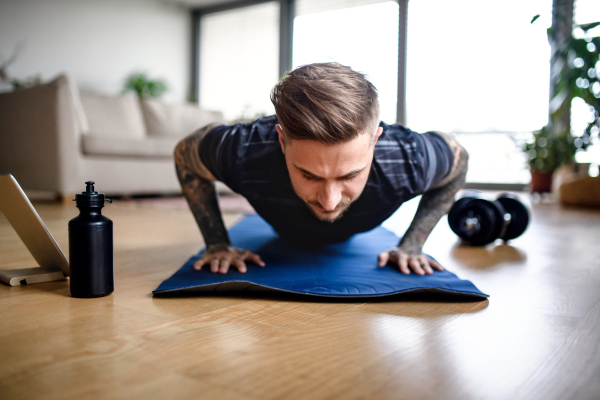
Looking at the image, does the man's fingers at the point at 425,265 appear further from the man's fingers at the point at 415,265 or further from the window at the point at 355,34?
the window at the point at 355,34

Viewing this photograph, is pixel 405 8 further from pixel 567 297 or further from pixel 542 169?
pixel 567 297

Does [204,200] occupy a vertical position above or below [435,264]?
above

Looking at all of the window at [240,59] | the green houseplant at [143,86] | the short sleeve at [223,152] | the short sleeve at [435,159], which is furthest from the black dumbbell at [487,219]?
the green houseplant at [143,86]

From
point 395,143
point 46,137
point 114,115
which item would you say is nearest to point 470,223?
point 395,143

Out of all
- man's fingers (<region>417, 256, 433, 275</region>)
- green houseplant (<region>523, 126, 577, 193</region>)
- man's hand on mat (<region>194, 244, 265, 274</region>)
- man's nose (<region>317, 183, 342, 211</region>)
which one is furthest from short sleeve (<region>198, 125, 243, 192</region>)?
green houseplant (<region>523, 126, 577, 193</region>)

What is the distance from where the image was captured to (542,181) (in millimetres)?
4910

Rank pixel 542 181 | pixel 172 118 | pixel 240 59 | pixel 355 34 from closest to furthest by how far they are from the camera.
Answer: pixel 542 181
pixel 172 118
pixel 355 34
pixel 240 59

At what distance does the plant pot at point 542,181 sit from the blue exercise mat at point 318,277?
3822 mm

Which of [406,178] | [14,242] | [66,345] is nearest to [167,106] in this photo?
[14,242]

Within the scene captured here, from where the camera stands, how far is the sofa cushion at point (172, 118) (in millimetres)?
5301

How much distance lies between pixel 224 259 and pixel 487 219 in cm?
124

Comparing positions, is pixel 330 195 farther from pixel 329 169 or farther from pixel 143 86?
pixel 143 86

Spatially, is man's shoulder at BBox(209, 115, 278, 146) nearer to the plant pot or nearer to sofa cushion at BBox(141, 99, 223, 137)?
sofa cushion at BBox(141, 99, 223, 137)

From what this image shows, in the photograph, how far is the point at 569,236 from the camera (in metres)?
2.39
